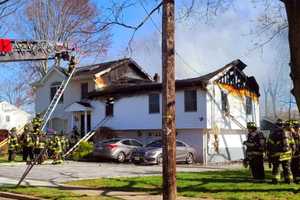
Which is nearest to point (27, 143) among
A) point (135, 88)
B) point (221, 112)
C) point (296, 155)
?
point (135, 88)

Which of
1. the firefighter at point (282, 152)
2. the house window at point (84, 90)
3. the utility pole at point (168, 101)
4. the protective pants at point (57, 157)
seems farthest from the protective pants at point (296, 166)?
the house window at point (84, 90)

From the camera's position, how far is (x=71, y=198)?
13273mm

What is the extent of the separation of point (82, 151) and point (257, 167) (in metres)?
17.2

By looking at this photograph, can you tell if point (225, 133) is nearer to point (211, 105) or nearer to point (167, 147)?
point (211, 105)

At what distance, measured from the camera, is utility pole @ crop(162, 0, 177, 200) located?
1106cm

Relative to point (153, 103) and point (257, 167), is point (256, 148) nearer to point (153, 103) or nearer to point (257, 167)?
point (257, 167)

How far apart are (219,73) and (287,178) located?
19.9 metres

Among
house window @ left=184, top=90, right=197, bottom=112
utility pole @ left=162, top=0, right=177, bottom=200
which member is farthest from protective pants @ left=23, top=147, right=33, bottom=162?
utility pole @ left=162, top=0, right=177, bottom=200

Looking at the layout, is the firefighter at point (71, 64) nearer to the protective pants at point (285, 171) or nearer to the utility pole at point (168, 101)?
the protective pants at point (285, 171)

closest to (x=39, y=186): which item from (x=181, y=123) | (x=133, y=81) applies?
(x=181, y=123)

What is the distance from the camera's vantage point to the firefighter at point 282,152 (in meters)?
15.1

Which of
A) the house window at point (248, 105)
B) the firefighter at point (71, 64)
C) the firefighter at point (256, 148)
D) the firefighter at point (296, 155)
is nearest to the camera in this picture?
the firefighter at point (296, 155)

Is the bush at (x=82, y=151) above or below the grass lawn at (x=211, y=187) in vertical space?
above

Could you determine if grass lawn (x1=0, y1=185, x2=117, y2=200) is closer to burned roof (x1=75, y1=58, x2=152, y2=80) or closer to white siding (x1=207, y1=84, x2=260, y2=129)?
white siding (x1=207, y1=84, x2=260, y2=129)
